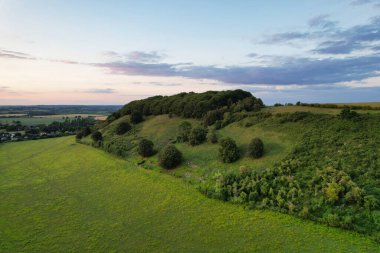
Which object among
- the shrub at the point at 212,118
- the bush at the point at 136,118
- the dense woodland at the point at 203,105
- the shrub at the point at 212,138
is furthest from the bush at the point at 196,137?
the bush at the point at 136,118

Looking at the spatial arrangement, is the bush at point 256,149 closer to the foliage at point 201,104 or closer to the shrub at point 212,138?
the shrub at point 212,138

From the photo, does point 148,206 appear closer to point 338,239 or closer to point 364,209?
point 338,239

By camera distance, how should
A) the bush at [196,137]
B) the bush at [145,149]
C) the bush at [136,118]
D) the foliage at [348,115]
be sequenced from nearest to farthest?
the foliage at [348,115]
the bush at [196,137]
the bush at [145,149]
the bush at [136,118]

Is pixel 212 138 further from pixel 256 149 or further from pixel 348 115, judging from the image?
pixel 348 115

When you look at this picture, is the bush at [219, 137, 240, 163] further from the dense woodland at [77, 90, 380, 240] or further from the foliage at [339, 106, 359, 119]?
the foliage at [339, 106, 359, 119]

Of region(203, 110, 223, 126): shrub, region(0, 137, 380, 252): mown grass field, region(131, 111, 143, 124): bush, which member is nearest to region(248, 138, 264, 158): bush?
region(0, 137, 380, 252): mown grass field

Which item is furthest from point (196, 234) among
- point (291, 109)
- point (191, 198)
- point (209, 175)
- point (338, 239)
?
point (291, 109)
